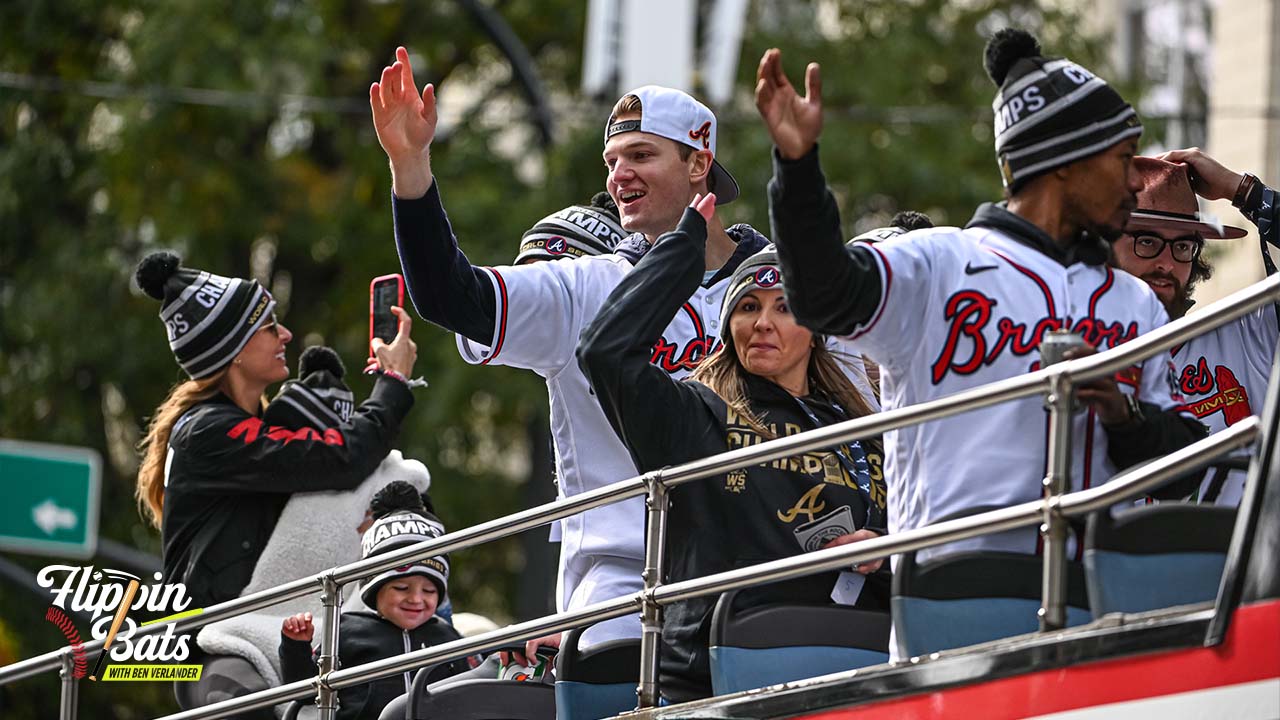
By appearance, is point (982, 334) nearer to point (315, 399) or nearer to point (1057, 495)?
point (1057, 495)

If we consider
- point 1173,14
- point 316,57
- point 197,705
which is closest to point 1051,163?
point 197,705

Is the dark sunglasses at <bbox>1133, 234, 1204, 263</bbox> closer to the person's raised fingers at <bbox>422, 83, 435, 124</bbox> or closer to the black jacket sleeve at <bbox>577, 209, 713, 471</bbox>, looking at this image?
the black jacket sleeve at <bbox>577, 209, 713, 471</bbox>

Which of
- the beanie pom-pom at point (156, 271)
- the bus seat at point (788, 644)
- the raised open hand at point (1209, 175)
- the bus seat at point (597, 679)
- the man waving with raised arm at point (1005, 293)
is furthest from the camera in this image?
the beanie pom-pom at point (156, 271)

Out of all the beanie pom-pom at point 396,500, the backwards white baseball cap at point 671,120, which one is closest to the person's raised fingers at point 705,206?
the backwards white baseball cap at point 671,120

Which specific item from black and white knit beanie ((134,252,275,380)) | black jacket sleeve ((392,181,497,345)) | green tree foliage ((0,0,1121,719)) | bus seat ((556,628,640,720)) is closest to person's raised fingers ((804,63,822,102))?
black jacket sleeve ((392,181,497,345))

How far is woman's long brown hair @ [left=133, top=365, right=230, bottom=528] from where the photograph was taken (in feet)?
26.2

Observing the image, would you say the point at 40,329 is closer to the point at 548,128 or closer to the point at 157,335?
the point at 157,335

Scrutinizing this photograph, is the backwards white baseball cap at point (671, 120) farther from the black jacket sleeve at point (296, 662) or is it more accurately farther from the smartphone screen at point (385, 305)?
the black jacket sleeve at point (296, 662)

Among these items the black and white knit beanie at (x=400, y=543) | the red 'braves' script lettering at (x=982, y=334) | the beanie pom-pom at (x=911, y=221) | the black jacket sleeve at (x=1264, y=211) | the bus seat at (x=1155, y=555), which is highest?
the beanie pom-pom at (x=911, y=221)

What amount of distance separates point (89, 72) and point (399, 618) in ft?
42.8

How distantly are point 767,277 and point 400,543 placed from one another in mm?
1863

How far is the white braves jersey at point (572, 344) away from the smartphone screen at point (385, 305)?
127cm

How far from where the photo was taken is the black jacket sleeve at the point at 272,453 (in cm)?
760

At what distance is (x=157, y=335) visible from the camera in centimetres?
1825
